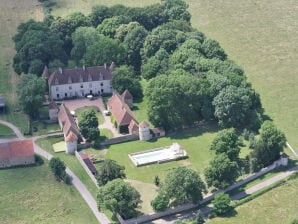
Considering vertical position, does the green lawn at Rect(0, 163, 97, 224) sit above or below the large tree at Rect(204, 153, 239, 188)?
below

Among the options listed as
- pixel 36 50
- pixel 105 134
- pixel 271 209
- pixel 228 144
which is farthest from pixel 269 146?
pixel 36 50

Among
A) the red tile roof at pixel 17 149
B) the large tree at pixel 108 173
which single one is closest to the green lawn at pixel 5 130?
the red tile roof at pixel 17 149

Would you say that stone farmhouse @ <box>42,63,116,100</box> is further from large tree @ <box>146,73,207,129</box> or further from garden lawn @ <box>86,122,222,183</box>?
garden lawn @ <box>86,122,222,183</box>

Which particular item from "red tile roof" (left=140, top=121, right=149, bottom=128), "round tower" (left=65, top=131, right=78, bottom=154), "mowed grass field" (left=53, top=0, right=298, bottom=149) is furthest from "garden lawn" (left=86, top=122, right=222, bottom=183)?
"mowed grass field" (left=53, top=0, right=298, bottom=149)

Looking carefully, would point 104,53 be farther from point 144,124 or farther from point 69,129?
point 69,129

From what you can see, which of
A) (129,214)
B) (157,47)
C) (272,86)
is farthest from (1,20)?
(129,214)

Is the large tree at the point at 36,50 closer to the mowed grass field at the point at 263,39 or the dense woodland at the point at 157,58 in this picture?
the dense woodland at the point at 157,58
